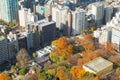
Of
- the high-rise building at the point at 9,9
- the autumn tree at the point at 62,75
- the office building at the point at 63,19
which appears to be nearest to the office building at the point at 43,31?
the office building at the point at 63,19

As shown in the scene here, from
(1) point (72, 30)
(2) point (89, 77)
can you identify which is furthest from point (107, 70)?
(1) point (72, 30)

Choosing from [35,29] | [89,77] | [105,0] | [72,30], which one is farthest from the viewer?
[105,0]

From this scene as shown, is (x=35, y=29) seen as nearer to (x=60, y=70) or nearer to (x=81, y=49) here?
(x=81, y=49)

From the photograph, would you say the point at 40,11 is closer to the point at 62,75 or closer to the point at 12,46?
the point at 12,46

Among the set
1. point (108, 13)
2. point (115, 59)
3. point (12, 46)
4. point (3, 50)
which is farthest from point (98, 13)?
point (3, 50)

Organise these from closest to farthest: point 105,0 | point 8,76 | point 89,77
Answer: point 89,77 < point 8,76 < point 105,0

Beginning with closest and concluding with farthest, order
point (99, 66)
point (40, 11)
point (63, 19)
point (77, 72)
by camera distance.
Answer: point (77, 72)
point (99, 66)
point (63, 19)
point (40, 11)
